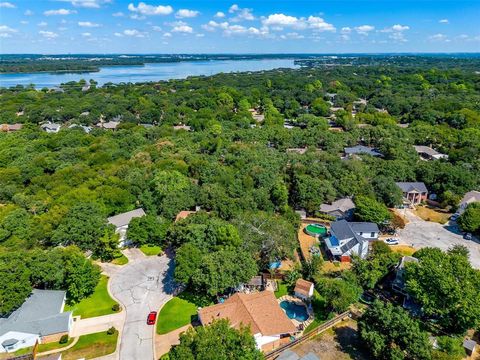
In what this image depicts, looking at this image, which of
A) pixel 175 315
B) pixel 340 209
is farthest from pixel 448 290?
pixel 340 209

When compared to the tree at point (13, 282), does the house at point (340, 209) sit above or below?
below

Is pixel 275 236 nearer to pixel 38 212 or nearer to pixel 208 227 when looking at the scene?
pixel 208 227

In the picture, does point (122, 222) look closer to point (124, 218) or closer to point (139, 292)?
point (124, 218)

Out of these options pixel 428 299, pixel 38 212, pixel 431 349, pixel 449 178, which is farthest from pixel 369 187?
pixel 38 212

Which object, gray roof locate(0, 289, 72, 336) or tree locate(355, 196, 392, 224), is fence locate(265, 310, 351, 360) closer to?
tree locate(355, 196, 392, 224)

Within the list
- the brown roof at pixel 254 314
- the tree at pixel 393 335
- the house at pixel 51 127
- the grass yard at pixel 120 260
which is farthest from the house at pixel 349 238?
the house at pixel 51 127

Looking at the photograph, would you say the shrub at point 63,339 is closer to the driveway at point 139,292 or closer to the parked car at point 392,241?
the driveway at point 139,292

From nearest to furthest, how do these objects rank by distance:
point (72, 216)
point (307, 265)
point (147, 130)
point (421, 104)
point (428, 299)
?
point (428, 299) → point (307, 265) → point (72, 216) → point (147, 130) → point (421, 104)
